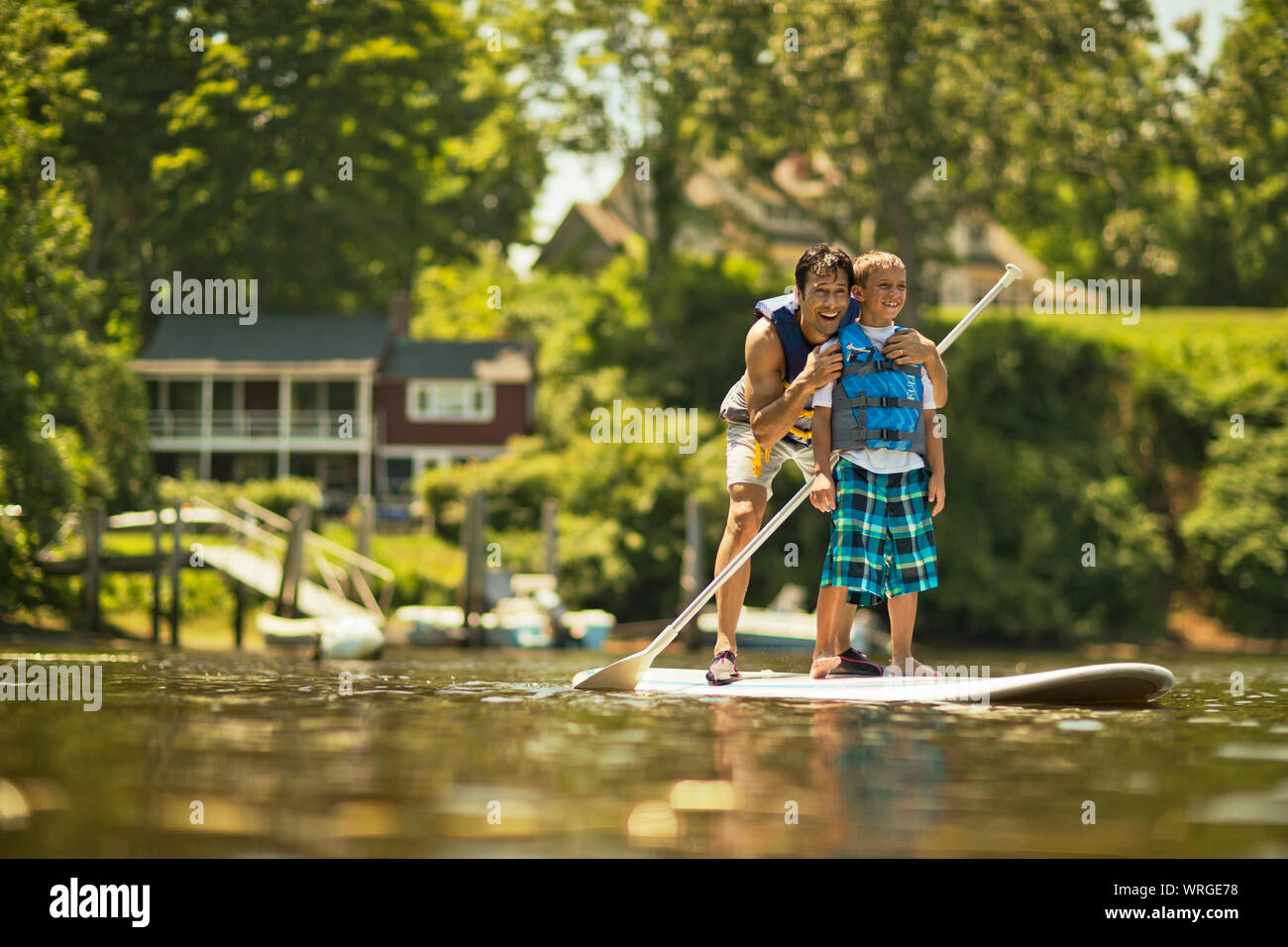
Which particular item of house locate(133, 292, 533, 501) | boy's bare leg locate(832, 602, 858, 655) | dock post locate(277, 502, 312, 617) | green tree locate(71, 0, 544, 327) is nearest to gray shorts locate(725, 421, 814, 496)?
boy's bare leg locate(832, 602, 858, 655)

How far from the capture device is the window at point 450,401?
152 feet

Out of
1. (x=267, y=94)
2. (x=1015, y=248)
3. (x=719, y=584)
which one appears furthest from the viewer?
(x=1015, y=248)

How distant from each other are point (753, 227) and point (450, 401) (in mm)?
14290

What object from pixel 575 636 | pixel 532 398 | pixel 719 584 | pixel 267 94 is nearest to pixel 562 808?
pixel 719 584

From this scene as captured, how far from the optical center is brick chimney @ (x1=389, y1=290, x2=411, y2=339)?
156 ft

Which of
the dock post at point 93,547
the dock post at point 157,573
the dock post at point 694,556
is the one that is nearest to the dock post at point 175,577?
the dock post at point 157,573

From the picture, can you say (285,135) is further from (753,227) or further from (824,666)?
(824,666)

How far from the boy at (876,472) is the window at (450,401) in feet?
131

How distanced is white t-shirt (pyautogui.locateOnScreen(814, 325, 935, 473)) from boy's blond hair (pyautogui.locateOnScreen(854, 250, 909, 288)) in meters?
0.23

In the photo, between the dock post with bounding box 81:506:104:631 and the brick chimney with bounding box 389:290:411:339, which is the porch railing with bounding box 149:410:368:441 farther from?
the dock post with bounding box 81:506:104:631
